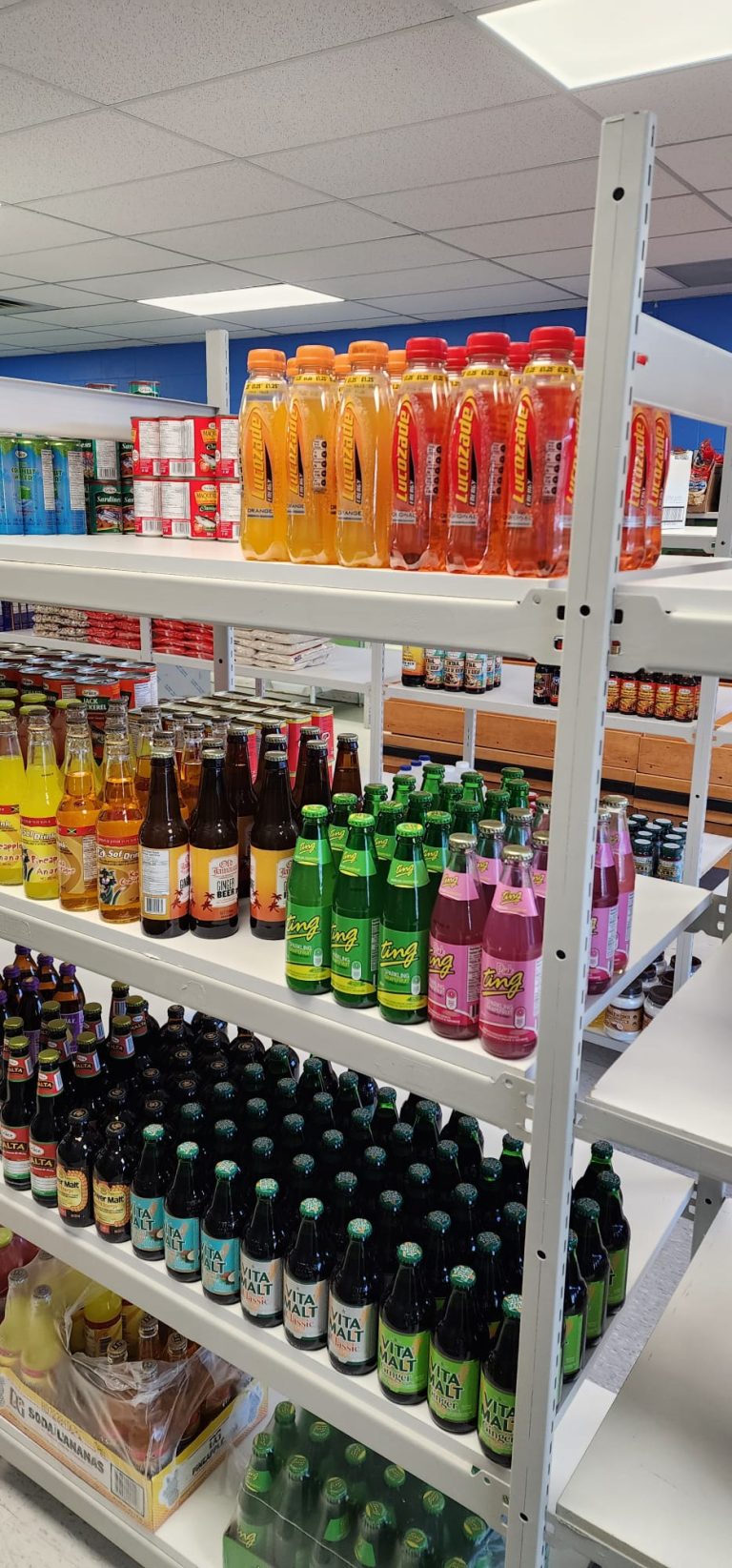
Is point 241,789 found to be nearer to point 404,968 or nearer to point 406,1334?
point 404,968

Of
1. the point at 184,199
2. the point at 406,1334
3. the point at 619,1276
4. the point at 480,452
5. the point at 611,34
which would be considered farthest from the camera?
the point at 184,199

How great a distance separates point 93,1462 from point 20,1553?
23 cm

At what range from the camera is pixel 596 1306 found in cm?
143

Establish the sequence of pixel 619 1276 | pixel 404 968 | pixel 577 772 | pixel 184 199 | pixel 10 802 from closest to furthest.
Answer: pixel 577 772, pixel 404 968, pixel 619 1276, pixel 10 802, pixel 184 199

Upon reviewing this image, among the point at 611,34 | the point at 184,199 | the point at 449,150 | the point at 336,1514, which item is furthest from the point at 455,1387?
the point at 184,199

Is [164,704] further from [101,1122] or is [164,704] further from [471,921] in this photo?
[471,921]

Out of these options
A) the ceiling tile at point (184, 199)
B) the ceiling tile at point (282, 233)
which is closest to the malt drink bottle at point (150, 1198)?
the ceiling tile at point (184, 199)

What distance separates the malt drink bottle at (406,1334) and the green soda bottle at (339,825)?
1.79ft

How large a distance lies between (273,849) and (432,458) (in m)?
0.60

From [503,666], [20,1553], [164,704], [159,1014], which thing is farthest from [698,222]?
[20,1553]

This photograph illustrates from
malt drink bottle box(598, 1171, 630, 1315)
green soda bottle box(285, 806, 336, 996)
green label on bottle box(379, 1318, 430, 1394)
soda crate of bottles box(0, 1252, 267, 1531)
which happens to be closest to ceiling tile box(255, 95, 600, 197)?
green soda bottle box(285, 806, 336, 996)

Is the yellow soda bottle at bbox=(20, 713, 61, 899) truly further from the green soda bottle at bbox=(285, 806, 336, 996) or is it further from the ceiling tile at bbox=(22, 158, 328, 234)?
the ceiling tile at bbox=(22, 158, 328, 234)

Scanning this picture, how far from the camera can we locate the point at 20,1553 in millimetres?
1894

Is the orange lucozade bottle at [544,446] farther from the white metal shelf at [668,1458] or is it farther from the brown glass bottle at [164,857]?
the white metal shelf at [668,1458]
